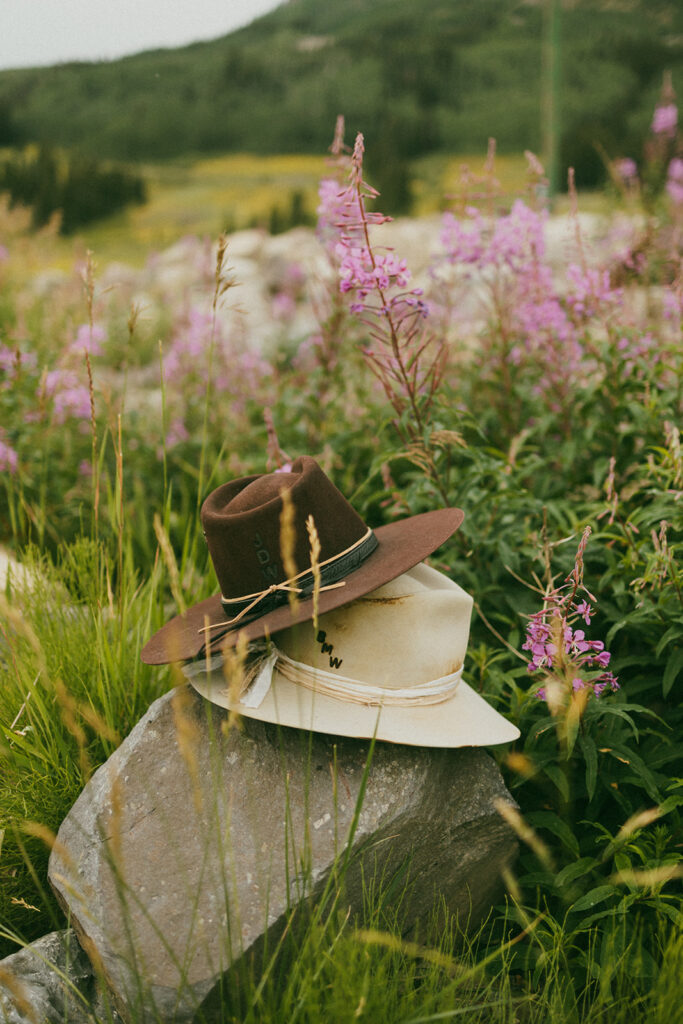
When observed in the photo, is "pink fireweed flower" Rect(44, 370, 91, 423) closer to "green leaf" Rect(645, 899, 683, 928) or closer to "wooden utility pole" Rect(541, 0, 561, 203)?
"green leaf" Rect(645, 899, 683, 928)

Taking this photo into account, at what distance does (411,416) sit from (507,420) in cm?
73

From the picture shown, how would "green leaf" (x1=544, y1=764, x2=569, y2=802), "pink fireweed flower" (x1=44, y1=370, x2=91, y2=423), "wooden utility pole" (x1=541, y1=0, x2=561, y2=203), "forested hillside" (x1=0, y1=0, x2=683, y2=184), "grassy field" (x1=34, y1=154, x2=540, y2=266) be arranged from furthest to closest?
"grassy field" (x1=34, y1=154, x2=540, y2=266) → "forested hillside" (x1=0, y1=0, x2=683, y2=184) → "wooden utility pole" (x1=541, y1=0, x2=561, y2=203) → "pink fireweed flower" (x1=44, y1=370, x2=91, y2=423) → "green leaf" (x1=544, y1=764, x2=569, y2=802)

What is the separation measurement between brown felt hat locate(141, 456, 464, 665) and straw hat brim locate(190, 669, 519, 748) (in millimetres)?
153

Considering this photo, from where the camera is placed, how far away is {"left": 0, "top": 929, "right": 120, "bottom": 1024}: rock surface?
156 centimetres

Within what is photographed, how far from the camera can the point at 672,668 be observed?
6.44ft

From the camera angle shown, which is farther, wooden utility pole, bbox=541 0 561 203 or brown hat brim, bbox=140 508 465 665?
wooden utility pole, bbox=541 0 561 203

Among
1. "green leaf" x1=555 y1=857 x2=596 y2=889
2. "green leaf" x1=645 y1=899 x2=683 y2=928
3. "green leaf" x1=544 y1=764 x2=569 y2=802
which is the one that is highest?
"green leaf" x1=544 y1=764 x2=569 y2=802

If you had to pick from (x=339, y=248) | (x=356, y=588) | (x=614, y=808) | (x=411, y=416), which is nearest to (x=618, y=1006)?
(x=614, y=808)

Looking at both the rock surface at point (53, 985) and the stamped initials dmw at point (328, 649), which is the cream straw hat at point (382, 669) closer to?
the stamped initials dmw at point (328, 649)

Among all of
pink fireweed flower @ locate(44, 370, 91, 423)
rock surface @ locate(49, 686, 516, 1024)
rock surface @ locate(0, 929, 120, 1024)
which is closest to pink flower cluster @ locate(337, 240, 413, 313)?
rock surface @ locate(49, 686, 516, 1024)

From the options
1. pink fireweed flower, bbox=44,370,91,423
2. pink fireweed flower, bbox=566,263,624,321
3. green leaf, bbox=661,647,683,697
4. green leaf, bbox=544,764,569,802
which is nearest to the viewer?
green leaf, bbox=544,764,569,802

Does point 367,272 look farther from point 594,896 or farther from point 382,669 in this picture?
point 594,896

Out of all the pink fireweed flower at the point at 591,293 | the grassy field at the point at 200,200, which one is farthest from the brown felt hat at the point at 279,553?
the grassy field at the point at 200,200

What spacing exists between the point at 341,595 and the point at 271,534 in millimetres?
204
